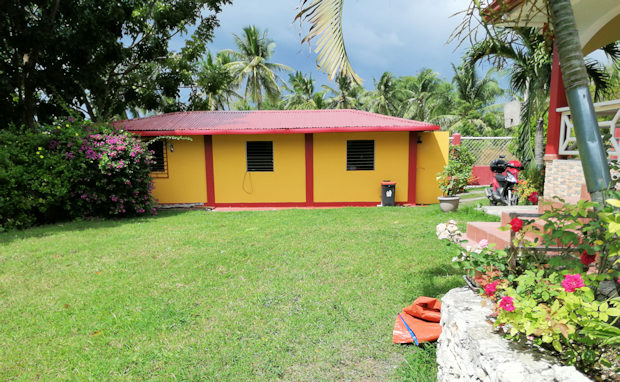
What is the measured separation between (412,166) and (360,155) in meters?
1.61

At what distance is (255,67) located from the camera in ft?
88.2

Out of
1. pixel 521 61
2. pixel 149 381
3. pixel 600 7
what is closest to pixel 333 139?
pixel 521 61

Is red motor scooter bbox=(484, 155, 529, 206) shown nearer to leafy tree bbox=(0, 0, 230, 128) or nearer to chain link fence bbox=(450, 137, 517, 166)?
chain link fence bbox=(450, 137, 517, 166)

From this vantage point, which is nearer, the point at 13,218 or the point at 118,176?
the point at 13,218

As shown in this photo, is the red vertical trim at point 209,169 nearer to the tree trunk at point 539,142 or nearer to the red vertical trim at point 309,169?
the red vertical trim at point 309,169

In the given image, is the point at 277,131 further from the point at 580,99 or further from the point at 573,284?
the point at 573,284

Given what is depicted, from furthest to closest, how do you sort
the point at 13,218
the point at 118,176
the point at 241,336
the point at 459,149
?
the point at 459,149, the point at 118,176, the point at 13,218, the point at 241,336

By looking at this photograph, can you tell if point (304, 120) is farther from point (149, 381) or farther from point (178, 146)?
point (149, 381)

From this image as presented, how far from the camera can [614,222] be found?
1.65m

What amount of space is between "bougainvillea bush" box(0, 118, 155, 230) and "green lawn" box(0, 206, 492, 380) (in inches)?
50.1

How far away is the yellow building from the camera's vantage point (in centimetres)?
1055

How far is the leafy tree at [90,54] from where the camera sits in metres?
9.09

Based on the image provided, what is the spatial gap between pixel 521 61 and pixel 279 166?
738 centimetres

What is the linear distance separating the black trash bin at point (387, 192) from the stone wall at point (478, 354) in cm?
764
